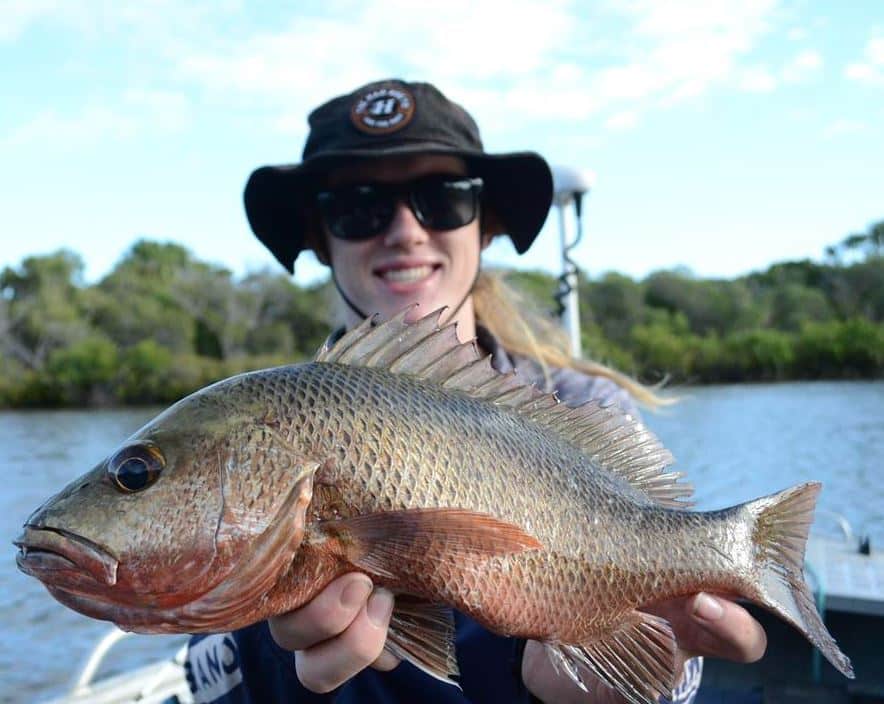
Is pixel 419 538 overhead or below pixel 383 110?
below

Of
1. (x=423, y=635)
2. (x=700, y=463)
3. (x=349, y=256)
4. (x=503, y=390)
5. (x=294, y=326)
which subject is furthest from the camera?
(x=294, y=326)

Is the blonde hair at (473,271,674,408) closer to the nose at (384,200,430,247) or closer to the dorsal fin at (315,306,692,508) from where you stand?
the nose at (384,200,430,247)

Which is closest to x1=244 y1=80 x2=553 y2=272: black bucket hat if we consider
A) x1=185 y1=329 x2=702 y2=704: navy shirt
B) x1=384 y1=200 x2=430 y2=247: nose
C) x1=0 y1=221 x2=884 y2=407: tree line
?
x1=384 y1=200 x2=430 y2=247: nose

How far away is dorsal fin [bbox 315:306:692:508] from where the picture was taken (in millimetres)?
1760

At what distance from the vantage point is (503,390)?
1.81 metres

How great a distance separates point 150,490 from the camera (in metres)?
1.52

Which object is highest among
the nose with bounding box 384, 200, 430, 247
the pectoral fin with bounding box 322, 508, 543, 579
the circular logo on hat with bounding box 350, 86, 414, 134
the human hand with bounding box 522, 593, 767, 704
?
the circular logo on hat with bounding box 350, 86, 414, 134

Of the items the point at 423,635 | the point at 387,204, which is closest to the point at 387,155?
the point at 387,204

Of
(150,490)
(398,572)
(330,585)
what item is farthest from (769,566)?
(150,490)

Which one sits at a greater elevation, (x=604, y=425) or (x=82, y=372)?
(x=604, y=425)

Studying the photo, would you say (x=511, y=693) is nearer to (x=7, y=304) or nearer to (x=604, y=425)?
(x=604, y=425)

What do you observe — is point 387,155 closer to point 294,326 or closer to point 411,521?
point 411,521

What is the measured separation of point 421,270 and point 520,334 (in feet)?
2.51

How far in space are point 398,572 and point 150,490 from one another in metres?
0.50
